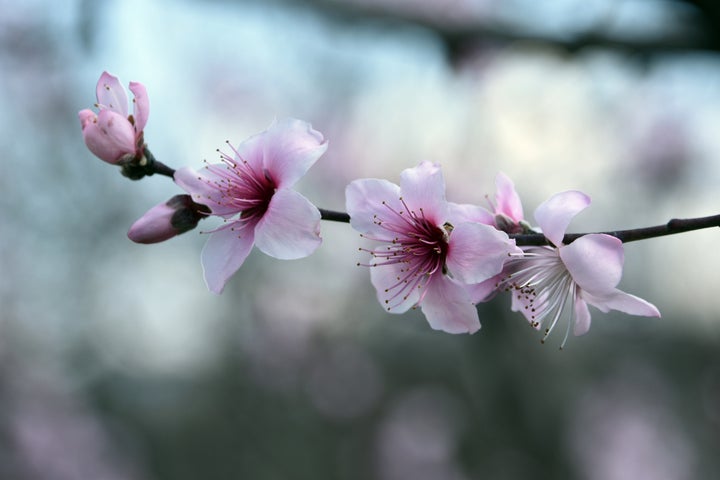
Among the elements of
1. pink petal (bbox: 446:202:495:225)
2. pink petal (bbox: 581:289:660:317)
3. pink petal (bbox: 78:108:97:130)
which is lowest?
pink petal (bbox: 581:289:660:317)

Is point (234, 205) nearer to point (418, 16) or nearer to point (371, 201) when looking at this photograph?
point (371, 201)

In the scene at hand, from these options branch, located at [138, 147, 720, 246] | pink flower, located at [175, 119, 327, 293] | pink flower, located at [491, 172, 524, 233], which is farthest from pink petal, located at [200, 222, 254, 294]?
Result: pink flower, located at [491, 172, 524, 233]

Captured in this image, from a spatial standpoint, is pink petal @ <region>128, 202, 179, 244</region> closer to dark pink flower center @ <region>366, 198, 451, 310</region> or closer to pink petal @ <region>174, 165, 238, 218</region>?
pink petal @ <region>174, 165, 238, 218</region>

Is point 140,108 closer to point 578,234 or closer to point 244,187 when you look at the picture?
point 244,187

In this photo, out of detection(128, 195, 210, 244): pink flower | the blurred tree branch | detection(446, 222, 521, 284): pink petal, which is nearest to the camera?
detection(446, 222, 521, 284): pink petal

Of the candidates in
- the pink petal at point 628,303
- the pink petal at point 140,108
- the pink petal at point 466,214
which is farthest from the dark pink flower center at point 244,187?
the pink petal at point 628,303

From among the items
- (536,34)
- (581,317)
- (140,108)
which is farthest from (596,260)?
(536,34)
